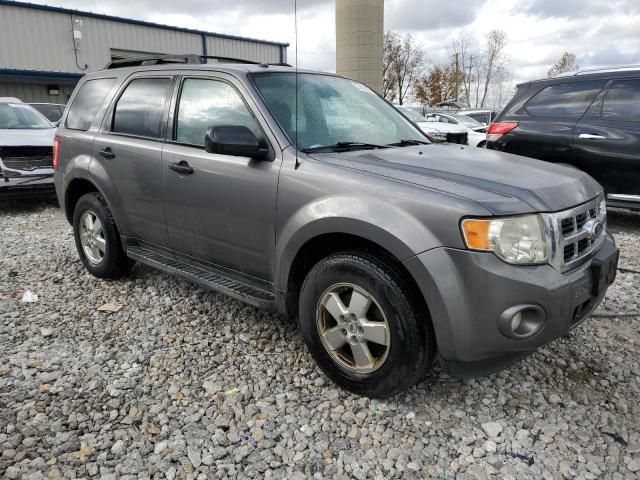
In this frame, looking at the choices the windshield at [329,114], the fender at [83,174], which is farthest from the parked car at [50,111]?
the windshield at [329,114]

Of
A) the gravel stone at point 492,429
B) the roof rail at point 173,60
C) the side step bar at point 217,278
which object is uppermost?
the roof rail at point 173,60

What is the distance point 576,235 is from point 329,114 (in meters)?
1.66

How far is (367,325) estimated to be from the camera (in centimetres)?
260

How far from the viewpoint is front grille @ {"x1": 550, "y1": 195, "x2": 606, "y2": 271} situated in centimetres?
238

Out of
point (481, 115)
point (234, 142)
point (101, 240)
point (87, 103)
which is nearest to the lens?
point (234, 142)

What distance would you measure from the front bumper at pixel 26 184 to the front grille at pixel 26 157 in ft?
0.37

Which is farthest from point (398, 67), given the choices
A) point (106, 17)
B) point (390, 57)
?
point (106, 17)

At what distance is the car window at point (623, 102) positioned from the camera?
5742 mm

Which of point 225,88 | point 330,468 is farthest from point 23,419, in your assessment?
point 225,88

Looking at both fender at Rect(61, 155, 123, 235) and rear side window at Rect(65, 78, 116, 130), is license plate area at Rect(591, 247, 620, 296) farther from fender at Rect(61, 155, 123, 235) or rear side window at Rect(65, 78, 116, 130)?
rear side window at Rect(65, 78, 116, 130)

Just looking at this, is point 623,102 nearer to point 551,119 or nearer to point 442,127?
point 551,119

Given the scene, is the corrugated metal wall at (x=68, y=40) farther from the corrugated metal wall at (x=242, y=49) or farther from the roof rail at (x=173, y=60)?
the roof rail at (x=173, y=60)

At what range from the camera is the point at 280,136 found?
3037mm

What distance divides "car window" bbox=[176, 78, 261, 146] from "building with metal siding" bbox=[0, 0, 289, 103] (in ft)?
71.4
